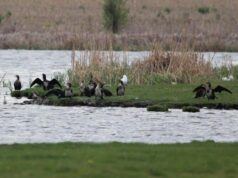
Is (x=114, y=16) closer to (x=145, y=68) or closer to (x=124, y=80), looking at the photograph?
(x=145, y=68)

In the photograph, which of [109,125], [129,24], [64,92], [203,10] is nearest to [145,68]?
[64,92]

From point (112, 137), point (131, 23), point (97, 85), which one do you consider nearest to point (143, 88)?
point (97, 85)

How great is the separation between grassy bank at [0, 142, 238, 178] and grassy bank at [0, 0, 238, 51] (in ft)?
103

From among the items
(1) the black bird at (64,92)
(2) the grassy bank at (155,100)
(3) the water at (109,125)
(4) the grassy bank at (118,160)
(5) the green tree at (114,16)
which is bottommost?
(3) the water at (109,125)

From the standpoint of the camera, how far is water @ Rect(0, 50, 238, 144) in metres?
23.6

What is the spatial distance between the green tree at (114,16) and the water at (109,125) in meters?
39.1

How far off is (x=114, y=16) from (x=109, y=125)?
46658 millimetres

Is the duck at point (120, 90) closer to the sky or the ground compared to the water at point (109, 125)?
closer to the sky

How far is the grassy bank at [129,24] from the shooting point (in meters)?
63.2

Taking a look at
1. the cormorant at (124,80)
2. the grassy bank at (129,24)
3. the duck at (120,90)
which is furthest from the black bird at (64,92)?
the grassy bank at (129,24)

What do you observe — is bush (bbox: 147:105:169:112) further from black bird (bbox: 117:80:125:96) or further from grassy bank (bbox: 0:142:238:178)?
grassy bank (bbox: 0:142:238:178)

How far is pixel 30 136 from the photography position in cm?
2367

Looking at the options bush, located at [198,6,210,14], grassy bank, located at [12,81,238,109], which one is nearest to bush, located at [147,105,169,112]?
grassy bank, located at [12,81,238,109]

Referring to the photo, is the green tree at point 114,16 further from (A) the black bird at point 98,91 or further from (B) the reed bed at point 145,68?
(A) the black bird at point 98,91
